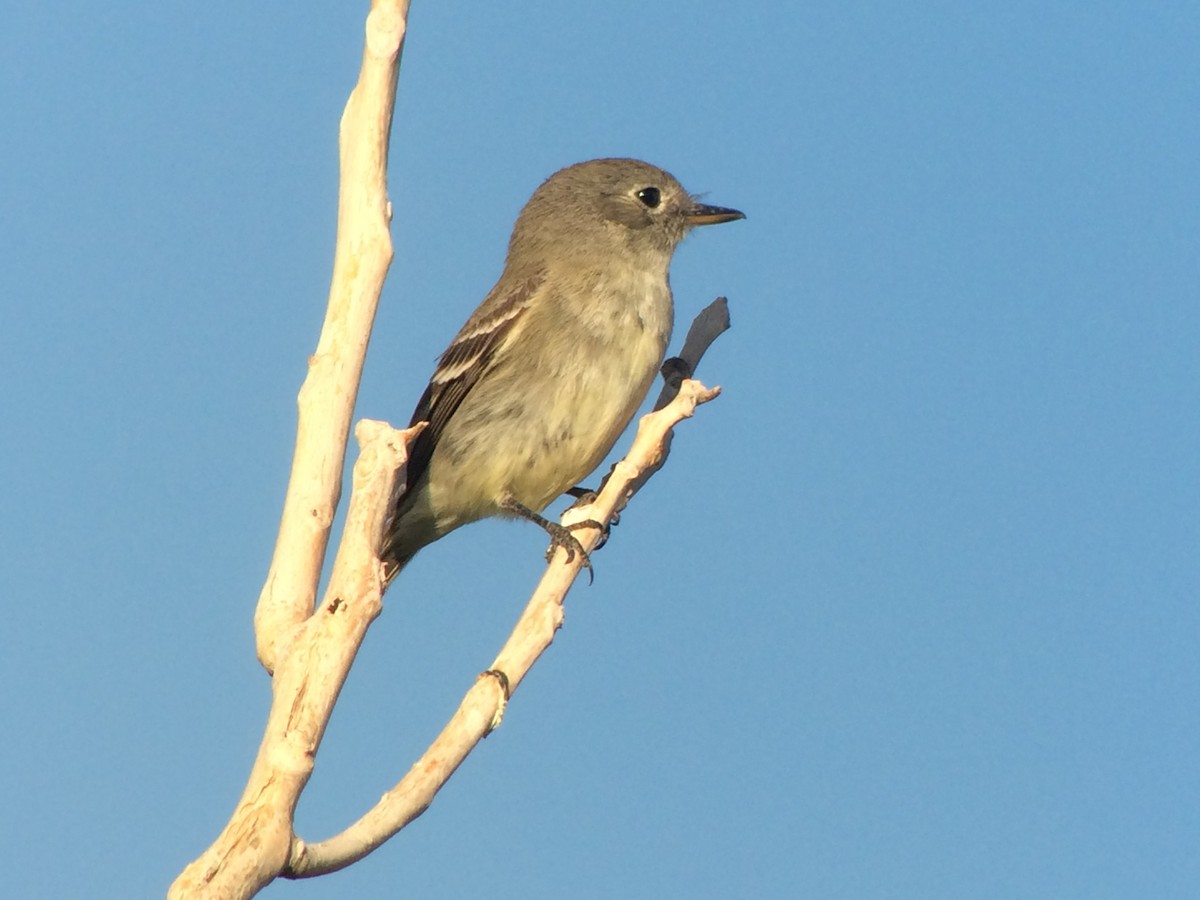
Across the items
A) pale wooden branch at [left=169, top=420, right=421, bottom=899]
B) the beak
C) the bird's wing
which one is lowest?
pale wooden branch at [left=169, top=420, right=421, bottom=899]

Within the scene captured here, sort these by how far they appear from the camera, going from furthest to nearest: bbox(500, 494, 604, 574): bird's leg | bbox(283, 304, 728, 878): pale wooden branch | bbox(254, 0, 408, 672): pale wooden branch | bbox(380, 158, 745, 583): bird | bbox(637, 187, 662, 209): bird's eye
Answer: bbox(637, 187, 662, 209): bird's eye, bbox(380, 158, 745, 583): bird, bbox(500, 494, 604, 574): bird's leg, bbox(254, 0, 408, 672): pale wooden branch, bbox(283, 304, 728, 878): pale wooden branch

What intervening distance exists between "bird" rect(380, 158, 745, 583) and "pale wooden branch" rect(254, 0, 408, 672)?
217cm

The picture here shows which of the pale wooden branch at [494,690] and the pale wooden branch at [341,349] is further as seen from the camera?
the pale wooden branch at [341,349]

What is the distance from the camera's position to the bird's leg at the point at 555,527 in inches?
290

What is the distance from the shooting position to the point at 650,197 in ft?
31.6

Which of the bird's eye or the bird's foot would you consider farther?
the bird's eye

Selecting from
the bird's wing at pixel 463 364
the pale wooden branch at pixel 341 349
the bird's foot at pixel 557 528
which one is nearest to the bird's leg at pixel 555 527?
the bird's foot at pixel 557 528

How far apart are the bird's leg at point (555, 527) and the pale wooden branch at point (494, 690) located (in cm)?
31

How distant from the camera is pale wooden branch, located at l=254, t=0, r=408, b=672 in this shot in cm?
573

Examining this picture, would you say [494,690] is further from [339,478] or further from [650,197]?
[650,197]

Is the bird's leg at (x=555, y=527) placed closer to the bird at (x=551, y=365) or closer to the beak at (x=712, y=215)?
the bird at (x=551, y=365)

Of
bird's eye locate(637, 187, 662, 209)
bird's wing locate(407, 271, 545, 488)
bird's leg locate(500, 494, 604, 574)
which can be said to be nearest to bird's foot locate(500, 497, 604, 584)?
bird's leg locate(500, 494, 604, 574)

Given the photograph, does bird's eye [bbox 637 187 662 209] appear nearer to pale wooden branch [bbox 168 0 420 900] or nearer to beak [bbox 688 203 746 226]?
beak [bbox 688 203 746 226]

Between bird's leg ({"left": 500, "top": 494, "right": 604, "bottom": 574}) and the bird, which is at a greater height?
the bird
